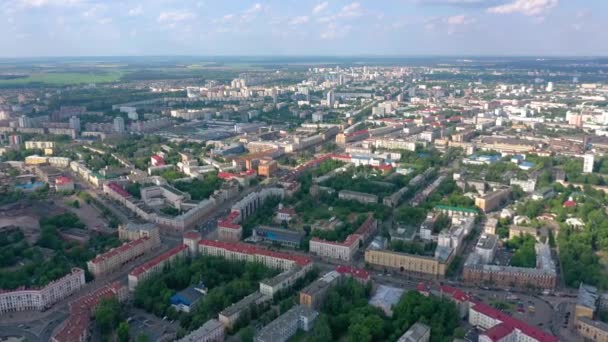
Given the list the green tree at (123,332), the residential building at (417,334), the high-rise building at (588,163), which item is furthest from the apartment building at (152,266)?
the high-rise building at (588,163)

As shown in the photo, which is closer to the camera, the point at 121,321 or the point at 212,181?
the point at 121,321

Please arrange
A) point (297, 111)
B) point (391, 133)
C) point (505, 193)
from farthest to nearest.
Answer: point (297, 111) < point (391, 133) < point (505, 193)

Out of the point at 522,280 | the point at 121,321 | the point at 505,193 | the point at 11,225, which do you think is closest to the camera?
the point at 121,321

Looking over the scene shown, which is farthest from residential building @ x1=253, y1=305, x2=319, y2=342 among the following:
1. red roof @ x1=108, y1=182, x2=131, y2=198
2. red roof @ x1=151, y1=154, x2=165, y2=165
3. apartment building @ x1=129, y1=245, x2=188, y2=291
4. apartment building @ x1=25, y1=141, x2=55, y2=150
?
apartment building @ x1=25, y1=141, x2=55, y2=150

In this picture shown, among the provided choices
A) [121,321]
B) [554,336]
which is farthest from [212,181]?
[554,336]

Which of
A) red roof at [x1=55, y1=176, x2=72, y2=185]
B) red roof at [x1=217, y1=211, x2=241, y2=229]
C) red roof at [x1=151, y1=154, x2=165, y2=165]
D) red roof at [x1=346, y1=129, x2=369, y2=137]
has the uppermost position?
red roof at [x1=346, y1=129, x2=369, y2=137]

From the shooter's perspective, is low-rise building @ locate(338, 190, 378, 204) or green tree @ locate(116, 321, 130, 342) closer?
green tree @ locate(116, 321, 130, 342)

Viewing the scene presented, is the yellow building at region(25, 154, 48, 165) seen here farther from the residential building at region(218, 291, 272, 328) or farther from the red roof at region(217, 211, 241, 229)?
the residential building at region(218, 291, 272, 328)

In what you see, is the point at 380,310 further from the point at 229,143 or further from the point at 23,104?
the point at 23,104
